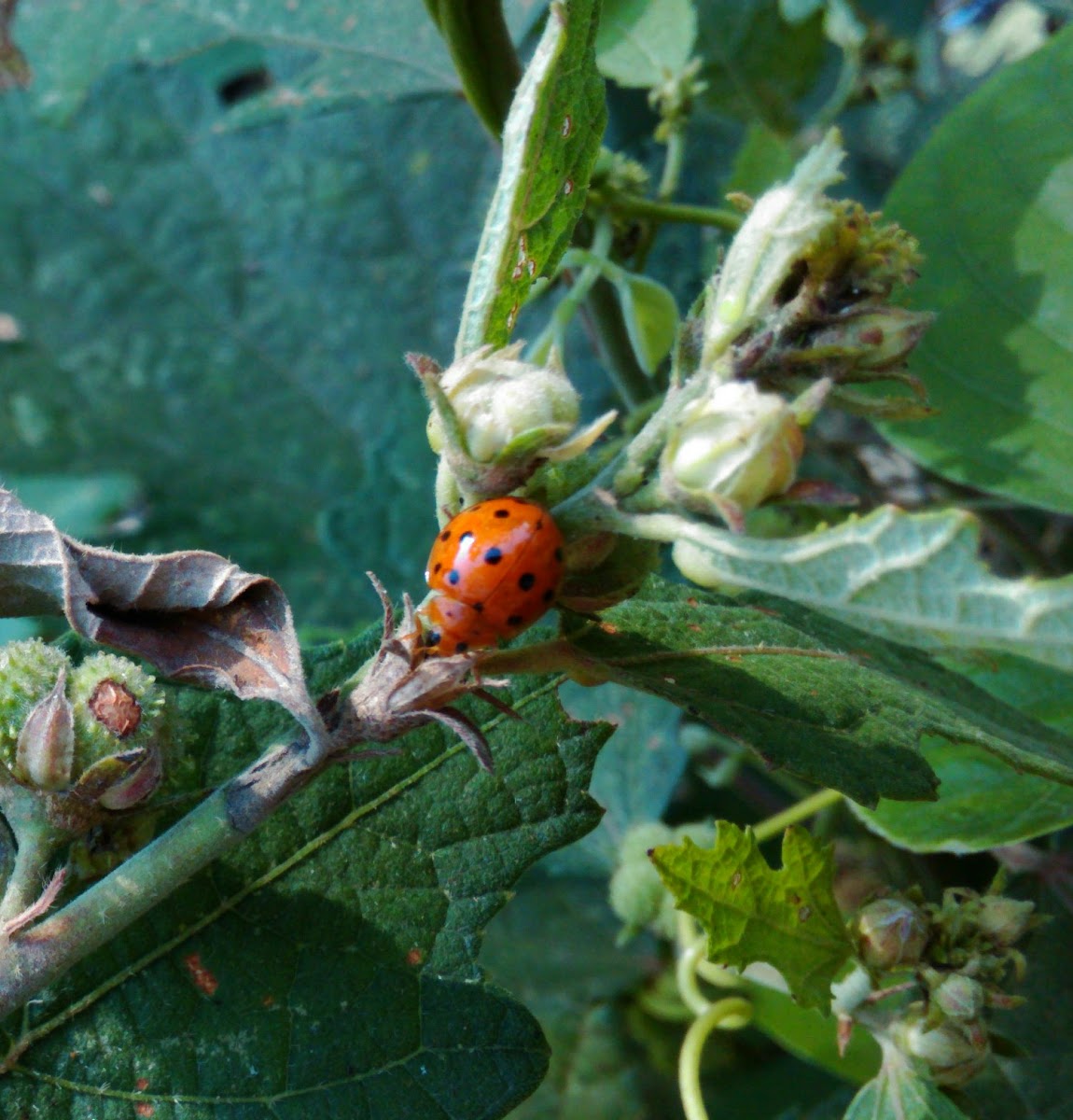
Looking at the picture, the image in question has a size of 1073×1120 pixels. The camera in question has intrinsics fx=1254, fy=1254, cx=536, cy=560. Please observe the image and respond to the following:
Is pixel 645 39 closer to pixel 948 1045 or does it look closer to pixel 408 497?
pixel 408 497

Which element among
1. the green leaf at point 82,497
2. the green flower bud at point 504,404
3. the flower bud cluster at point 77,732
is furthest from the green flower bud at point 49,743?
the green leaf at point 82,497

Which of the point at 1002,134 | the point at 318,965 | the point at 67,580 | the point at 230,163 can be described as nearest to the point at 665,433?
the point at 67,580

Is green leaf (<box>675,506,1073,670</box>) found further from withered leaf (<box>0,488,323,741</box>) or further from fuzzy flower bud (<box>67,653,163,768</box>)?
fuzzy flower bud (<box>67,653,163,768</box>)

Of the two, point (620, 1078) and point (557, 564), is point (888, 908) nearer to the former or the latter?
point (557, 564)

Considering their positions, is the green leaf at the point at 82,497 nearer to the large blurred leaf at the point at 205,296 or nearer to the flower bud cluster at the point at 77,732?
the large blurred leaf at the point at 205,296

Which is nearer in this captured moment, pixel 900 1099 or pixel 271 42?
pixel 900 1099

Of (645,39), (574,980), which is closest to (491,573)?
(645,39)
